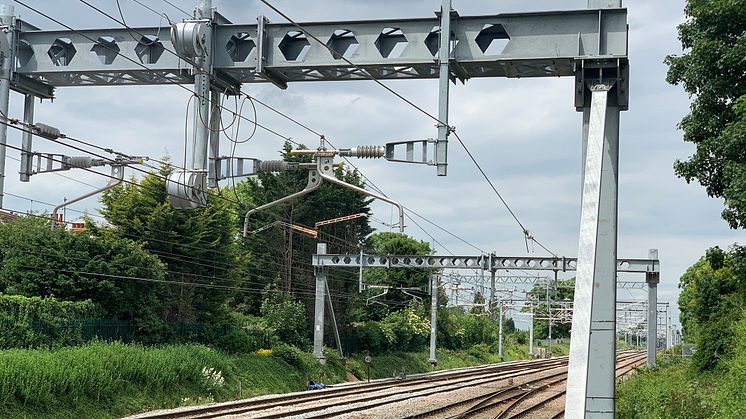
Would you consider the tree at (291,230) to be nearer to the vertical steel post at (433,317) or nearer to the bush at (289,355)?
the vertical steel post at (433,317)

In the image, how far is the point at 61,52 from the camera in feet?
54.7

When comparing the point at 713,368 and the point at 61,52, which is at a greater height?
the point at 61,52

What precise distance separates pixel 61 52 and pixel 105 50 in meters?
0.91

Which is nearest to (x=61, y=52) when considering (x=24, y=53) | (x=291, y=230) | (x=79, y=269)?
(x=24, y=53)

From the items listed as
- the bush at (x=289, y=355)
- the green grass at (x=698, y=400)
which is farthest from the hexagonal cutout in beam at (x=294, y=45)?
the bush at (x=289, y=355)

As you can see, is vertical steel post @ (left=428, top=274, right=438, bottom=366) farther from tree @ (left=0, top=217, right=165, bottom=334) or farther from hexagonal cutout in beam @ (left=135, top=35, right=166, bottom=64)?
hexagonal cutout in beam @ (left=135, top=35, right=166, bottom=64)

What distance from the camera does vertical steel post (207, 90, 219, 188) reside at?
16.3 metres

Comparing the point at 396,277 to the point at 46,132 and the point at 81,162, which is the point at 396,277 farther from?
the point at 46,132

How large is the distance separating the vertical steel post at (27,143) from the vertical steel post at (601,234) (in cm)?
1046

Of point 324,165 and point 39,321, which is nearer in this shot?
point 324,165

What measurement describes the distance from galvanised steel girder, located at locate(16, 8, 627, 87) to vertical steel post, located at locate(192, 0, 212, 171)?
0.28 m

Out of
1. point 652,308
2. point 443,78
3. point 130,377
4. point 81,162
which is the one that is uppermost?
point 443,78

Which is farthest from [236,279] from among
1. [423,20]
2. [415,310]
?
[423,20]

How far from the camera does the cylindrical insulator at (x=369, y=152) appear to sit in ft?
57.7
